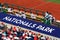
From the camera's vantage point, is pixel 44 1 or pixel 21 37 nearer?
pixel 21 37

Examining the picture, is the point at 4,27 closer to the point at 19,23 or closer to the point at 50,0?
the point at 19,23

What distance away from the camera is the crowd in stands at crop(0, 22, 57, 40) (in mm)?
15922

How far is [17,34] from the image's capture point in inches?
648

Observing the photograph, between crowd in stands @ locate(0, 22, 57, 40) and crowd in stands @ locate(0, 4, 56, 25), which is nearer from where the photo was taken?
crowd in stands @ locate(0, 22, 57, 40)

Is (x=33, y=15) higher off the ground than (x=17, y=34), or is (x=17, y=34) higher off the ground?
(x=17, y=34)

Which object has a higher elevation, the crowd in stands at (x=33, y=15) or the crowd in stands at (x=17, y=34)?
the crowd in stands at (x=17, y=34)

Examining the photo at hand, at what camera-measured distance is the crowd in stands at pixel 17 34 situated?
1592cm

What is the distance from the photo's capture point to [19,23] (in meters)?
17.3

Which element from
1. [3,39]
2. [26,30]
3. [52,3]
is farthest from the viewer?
[52,3]

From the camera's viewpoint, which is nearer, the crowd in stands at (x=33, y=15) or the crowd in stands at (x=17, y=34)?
the crowd in stands at (x=17, y=34)

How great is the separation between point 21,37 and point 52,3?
13.9 m

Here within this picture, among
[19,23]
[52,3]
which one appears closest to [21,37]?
[19,23]

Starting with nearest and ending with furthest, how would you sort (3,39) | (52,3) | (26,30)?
(3,39)
(26,30)
(52,3)

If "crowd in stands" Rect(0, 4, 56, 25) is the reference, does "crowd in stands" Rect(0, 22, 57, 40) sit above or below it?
above
